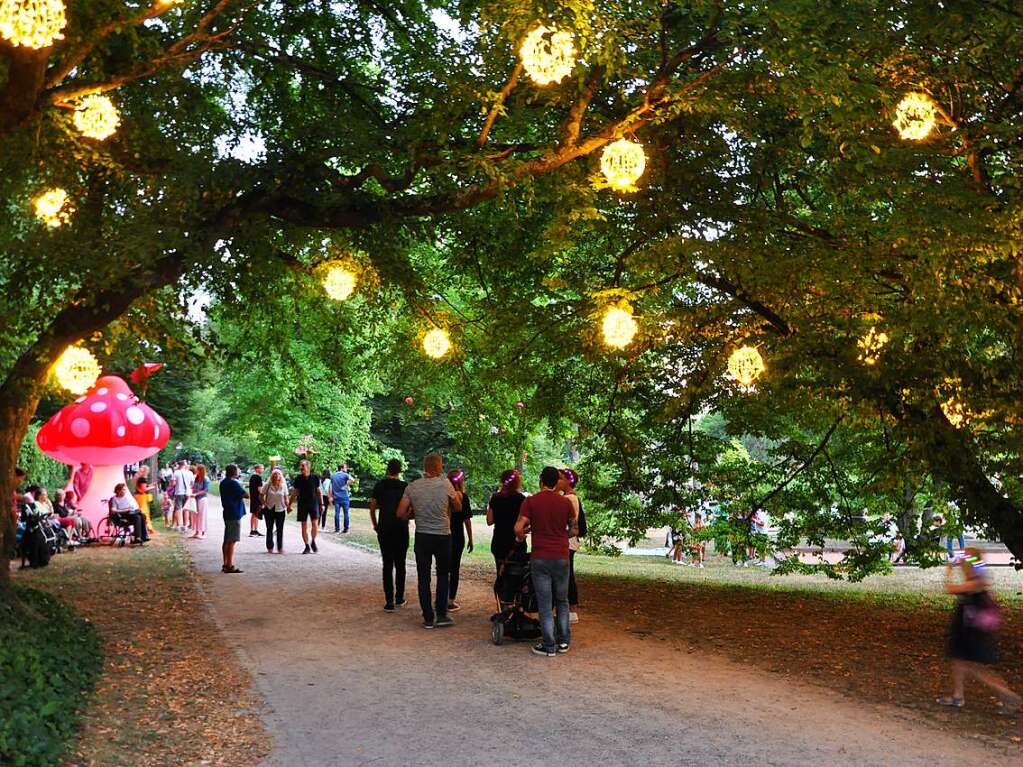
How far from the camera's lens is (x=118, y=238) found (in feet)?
33.1

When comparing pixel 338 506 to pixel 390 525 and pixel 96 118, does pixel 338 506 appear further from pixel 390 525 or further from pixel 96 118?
pixel 96 118

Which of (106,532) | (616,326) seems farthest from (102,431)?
(616,326)

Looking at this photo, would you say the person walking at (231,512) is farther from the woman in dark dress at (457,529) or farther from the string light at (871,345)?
the string light at (871,345)

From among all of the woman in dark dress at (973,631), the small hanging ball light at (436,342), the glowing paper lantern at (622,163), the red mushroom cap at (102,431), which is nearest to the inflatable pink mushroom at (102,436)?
the red mushroom cap at (102,431)

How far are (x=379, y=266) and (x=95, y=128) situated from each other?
15.0ft

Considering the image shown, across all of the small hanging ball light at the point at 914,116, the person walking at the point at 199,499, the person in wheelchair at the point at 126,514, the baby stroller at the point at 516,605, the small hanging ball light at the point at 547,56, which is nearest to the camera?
the small hanging ball light at the point at 547,56

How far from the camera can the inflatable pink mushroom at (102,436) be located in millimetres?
24141

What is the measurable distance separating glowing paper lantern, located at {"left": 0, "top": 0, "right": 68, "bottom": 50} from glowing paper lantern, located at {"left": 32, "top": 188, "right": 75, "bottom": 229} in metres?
4.28

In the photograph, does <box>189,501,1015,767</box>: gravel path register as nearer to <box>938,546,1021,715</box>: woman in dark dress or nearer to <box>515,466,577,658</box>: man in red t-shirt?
<box>515,466,577,658</box>: man in red t-shirt

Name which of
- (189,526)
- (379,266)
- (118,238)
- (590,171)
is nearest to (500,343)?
(379,266)

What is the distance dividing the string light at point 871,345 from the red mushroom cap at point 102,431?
60.9 ft

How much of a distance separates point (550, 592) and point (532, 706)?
7.90ft

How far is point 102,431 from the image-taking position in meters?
24.1

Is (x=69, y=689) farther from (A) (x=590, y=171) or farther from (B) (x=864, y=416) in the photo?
(B) (x=864, y=416)
